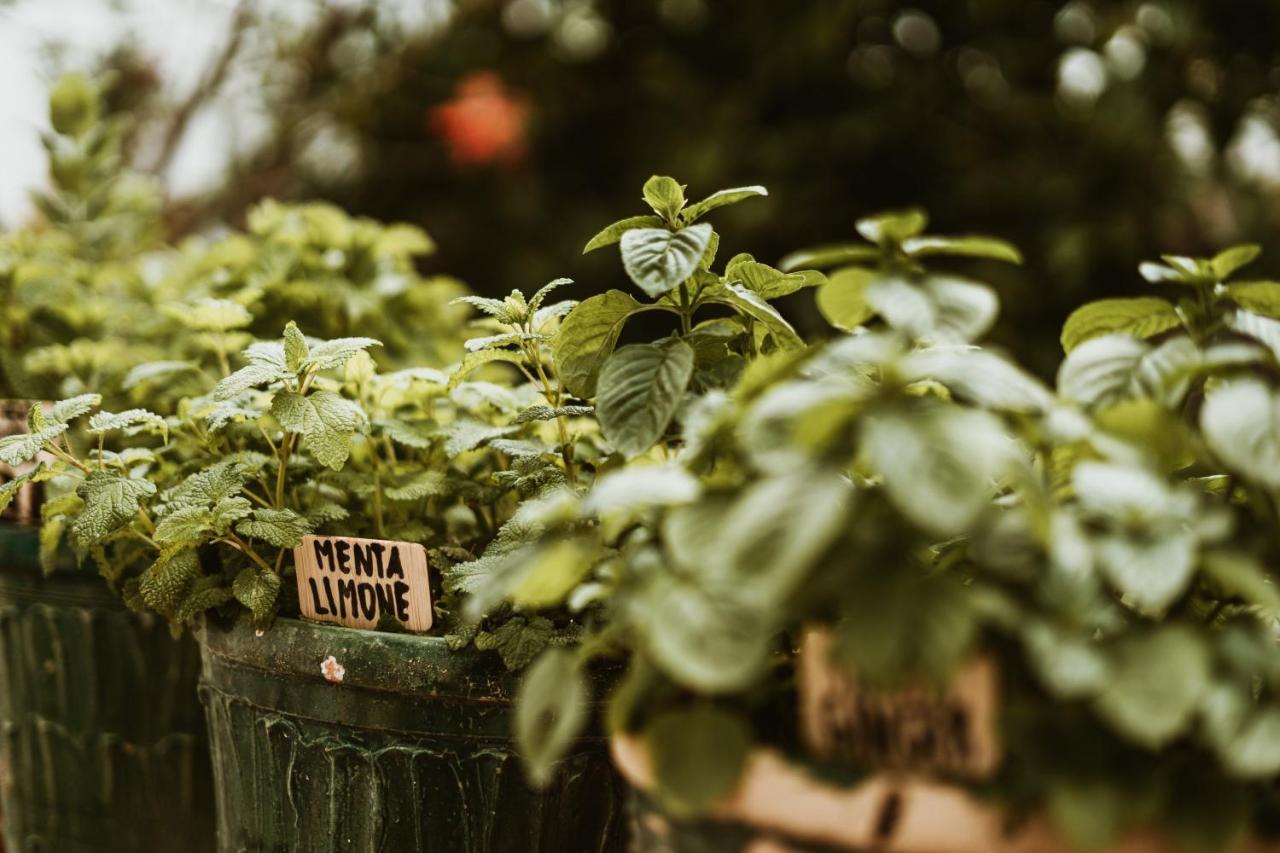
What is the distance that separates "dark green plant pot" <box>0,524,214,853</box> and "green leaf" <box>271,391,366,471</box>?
448 millimetres

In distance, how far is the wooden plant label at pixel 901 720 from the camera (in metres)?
0.47

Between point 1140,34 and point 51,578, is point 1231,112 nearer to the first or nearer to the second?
point 1140,34

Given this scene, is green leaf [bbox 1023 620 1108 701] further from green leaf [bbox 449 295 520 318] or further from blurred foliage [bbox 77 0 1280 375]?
blurred foliage [bbox 77 0 1280 375]

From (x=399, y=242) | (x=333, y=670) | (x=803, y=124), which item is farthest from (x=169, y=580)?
(x=803, y=124)

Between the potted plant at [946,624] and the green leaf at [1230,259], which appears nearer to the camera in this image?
the potted plant at [946,624]

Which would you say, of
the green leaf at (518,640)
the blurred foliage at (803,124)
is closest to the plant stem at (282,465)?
the green leaf at (518,640)

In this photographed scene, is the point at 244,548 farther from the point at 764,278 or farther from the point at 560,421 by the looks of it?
the point at 764,278

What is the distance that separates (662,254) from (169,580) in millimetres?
469

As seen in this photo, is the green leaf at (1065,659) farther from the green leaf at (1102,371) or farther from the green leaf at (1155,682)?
the green leaf at (1102,371)

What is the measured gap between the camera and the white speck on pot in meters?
0.77

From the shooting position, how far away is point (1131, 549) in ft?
1.48

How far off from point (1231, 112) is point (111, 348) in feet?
7.43

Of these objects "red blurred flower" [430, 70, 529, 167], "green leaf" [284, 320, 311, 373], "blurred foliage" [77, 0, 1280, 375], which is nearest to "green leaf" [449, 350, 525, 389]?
"green leaf" [284, 320, 311, 373]

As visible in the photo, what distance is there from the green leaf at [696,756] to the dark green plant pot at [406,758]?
0.92 ft
